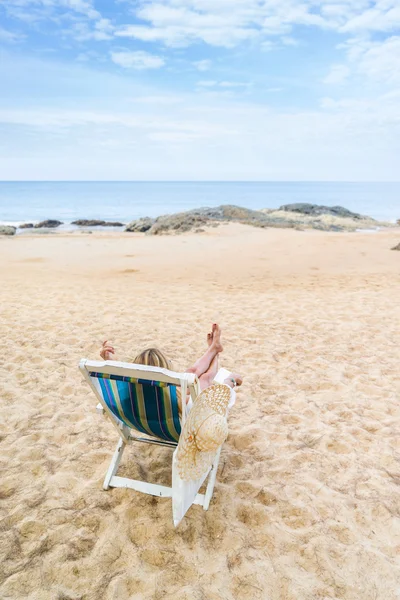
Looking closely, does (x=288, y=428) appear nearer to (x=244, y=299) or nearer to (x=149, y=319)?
(x=149, y=319)

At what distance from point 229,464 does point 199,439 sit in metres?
1.18

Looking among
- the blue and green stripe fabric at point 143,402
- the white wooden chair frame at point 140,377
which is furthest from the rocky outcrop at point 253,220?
the blue and green stripe fabric at point 143,402

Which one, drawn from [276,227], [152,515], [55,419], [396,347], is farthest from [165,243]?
[152,515]

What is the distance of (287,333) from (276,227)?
633 inches

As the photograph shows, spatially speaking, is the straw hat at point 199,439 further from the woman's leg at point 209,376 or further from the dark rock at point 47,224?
the dark rock at point 47,224

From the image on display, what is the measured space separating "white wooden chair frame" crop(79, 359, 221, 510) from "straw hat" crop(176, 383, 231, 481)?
0.09 meters

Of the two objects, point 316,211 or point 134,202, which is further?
point 134,202

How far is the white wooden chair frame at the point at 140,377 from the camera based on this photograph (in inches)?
95.7

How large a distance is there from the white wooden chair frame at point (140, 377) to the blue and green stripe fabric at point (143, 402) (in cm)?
4

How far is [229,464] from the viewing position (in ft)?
11.5

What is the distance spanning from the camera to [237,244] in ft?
55.1

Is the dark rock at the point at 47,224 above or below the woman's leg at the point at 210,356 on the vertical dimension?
below

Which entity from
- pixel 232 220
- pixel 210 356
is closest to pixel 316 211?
pixel 232 220

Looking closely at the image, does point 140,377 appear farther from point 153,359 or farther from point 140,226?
point 140,226
